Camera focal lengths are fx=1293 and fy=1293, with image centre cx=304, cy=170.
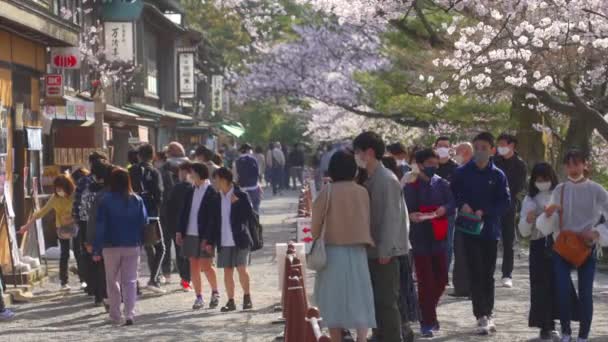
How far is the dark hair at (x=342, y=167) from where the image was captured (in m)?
9.64

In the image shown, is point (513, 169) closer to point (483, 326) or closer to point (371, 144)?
point (483, 326)

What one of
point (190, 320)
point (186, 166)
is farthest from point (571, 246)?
point (186, 166)

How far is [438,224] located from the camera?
464 inches

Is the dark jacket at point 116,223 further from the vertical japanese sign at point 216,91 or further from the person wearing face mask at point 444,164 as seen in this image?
the vertical japanese sign at point 216,91

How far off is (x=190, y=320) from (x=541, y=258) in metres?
3.74

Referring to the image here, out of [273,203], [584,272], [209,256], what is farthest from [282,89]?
[584,272]

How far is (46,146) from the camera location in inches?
923

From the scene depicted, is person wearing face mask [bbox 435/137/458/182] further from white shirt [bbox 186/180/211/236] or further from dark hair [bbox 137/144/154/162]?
dark hair [bbox 137/144/154/162]

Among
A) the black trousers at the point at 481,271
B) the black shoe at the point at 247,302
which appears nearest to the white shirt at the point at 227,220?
the black shoe at the point at 247,302

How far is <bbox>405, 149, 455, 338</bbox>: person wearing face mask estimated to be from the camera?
11734 millimetres

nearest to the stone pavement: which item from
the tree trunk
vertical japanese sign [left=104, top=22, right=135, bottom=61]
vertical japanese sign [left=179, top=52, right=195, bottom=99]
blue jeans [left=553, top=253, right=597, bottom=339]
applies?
blue jeans [left=553, top=253, right=597, bottom=339]

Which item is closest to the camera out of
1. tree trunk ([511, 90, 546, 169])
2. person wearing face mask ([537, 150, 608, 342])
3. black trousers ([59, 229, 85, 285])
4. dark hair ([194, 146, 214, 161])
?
person wearing face mask ([537, 150, 608, 342])

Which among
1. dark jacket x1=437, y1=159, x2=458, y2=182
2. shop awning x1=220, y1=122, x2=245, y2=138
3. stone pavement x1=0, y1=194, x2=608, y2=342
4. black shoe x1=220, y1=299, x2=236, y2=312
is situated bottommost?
stone pavement x1=0, y1=194, x2=608, y2=342

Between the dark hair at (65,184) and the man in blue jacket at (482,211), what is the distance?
5919mm
